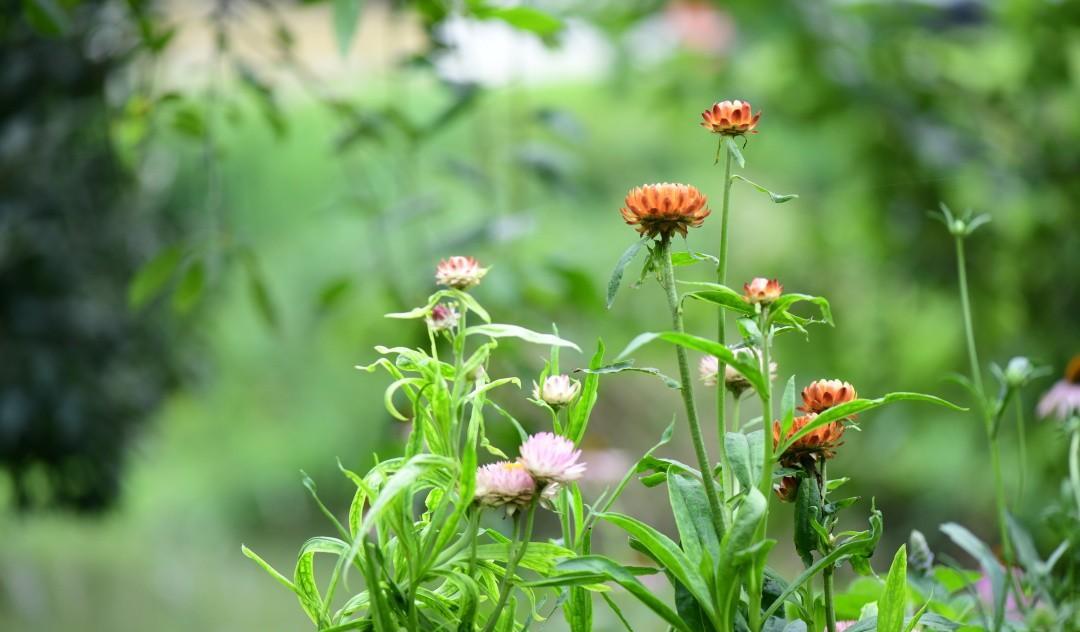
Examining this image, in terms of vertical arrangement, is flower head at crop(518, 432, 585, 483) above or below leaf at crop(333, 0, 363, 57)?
below

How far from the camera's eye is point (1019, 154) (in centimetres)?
119

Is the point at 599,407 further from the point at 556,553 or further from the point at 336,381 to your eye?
the point at 556,553

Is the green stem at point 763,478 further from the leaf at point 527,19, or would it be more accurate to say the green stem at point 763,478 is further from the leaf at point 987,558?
the leaf at point 527,19

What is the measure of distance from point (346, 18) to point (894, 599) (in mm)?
292

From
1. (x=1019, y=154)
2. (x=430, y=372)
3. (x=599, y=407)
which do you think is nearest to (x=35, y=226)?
(x=430, y=372)

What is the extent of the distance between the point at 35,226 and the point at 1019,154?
39.1 inches

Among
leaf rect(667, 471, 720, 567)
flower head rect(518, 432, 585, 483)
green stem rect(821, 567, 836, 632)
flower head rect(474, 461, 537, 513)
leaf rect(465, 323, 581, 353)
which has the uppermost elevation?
leaf rect(465, 323, 581, 353)

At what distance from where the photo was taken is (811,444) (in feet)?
0.75

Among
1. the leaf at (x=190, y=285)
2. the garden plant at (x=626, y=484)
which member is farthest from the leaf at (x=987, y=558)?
the leaf at (x=190, y=285)

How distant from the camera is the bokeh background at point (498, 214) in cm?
62

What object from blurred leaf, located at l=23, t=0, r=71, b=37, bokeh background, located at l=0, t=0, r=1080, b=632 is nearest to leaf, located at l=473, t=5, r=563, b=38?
bokeh background, located at l=0, t=0, r=1080, b=632

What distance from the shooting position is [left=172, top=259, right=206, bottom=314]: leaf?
0.51 meters

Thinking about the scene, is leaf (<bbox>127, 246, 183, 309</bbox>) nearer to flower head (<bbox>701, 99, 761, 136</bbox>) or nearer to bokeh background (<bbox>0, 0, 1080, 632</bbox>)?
bokeh background (<bbox>0, 0, 1080, 632</bbox>)

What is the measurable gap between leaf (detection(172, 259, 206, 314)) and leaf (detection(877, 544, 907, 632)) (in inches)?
14.5
